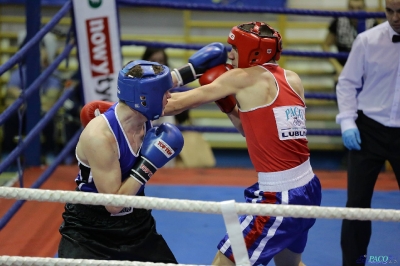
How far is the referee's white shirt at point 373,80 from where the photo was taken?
323 centimetres

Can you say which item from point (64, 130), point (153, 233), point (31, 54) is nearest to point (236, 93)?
point (153, 233)

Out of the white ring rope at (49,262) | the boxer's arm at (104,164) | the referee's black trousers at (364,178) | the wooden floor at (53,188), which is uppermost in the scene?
the boxer's arm at (104,164)

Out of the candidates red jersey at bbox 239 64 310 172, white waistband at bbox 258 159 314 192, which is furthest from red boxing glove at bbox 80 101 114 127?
white waistband at bbox 258 159 314 192

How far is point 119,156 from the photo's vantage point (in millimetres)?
2479

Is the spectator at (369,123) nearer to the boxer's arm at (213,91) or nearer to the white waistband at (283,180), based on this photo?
the white waistband at (283,180)

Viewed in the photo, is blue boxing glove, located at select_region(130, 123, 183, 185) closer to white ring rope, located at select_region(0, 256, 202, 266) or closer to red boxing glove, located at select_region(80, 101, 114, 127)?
red boxing glove, located at select_region(80, 101, 114, 127)

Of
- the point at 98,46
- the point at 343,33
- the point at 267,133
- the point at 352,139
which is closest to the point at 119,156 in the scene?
the point at 267,133

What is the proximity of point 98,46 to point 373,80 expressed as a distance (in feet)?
7.48

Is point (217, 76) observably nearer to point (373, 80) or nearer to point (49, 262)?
point (373, 80)

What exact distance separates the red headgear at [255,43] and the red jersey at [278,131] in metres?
0.10

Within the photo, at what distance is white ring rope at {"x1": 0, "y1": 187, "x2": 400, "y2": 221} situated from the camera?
187 cm

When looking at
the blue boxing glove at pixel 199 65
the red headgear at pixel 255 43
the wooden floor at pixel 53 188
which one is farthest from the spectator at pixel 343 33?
the red headgear at pixel 255 43

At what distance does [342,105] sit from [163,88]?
1.29m

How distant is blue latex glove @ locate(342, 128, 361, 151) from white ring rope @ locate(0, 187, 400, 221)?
1.39 m
